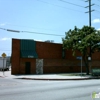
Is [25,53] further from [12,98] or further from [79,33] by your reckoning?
[12,98]

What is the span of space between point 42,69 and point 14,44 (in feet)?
24.2

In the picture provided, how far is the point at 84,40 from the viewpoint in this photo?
112ft

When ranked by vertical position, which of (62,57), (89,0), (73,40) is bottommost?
(62,57)

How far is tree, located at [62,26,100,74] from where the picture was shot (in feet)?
110

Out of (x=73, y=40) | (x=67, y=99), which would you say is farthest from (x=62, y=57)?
(x=67, y=99)

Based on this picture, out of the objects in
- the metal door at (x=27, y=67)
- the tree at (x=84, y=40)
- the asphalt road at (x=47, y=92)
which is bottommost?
the asphalt road at (x=47, y=92)

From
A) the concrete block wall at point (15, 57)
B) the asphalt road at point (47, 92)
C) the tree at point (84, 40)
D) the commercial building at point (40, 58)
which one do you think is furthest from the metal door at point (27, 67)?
the asphalt road at point (47, 92)

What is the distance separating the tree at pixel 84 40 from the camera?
1324 inches

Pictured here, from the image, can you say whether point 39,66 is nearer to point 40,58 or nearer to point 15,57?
point 40,58

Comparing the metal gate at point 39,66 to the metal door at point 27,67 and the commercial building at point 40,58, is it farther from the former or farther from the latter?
the metal door at point 27,67

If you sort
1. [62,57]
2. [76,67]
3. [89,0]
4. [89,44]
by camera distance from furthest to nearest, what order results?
[76,67] < [62,57] < [89,0] < [89,44]

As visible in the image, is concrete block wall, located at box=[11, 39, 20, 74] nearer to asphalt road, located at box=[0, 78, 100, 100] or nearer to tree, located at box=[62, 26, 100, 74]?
tree, located at box=[62, 26, 100, 74]

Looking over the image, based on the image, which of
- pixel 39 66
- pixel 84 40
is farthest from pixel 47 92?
pixel 39 66

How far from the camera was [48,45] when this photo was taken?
4094cm
